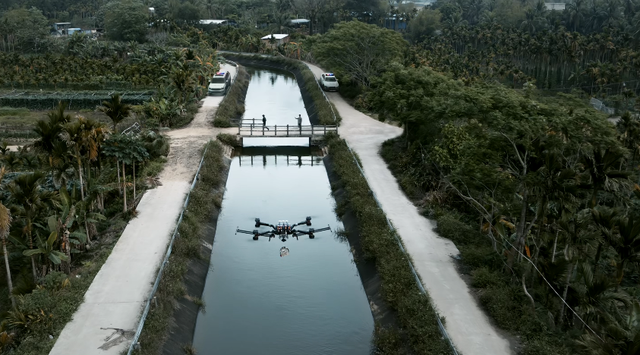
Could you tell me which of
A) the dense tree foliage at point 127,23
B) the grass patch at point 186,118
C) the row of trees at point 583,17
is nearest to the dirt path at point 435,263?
the grass patch at point 186,118

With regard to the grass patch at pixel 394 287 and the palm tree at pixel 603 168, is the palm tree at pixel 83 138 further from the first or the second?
the palm tree at pixel 603 168

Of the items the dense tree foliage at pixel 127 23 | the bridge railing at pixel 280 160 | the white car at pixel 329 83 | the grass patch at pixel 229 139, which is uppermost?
the dense tree foliage at pixel 127 23

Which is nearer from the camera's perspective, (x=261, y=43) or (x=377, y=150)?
(x=377, y=150)

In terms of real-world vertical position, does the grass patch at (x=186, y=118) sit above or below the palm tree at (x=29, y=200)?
below

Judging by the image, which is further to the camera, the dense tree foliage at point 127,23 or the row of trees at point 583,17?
the dense tree foliage at point 127,23

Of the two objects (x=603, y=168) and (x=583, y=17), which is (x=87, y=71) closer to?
(x=603, y=168)

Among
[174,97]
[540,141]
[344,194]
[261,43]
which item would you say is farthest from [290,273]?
[261,43]

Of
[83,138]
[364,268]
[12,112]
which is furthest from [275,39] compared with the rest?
[364,268]

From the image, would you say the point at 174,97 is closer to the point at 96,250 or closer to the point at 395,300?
the point at 96,250
